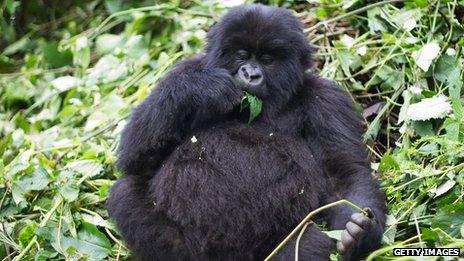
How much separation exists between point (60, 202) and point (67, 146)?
762 mm

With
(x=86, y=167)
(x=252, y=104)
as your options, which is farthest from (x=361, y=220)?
(x=86, y=167)

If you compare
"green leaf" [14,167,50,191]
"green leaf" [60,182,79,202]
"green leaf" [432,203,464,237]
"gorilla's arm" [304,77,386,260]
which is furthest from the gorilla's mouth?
"green leaf" [14,167,50,191]

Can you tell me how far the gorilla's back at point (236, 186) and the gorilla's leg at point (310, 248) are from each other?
0.11 metres

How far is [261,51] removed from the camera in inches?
155

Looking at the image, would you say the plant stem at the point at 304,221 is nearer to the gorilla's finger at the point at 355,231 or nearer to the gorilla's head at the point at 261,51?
the gorilla's finger at the point at 355,231

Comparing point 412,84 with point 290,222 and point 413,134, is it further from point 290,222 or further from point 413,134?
point 290,222

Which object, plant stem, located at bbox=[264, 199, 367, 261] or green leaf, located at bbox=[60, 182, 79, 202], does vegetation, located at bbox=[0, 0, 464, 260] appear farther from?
plant stem, located at bbox=[264, 199, 367, 261]

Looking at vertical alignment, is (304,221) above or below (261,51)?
below

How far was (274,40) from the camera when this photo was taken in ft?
12.8

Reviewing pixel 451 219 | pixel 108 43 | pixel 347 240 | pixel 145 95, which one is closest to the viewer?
pixel 347 240

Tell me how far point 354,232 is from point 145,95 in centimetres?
210

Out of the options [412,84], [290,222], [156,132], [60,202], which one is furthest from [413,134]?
[60,202]

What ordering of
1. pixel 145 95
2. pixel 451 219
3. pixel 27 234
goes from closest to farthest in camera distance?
1. pixel 451 219
2. pixel 27 234
3. pixel 145 95

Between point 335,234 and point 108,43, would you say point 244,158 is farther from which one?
point 108,43
